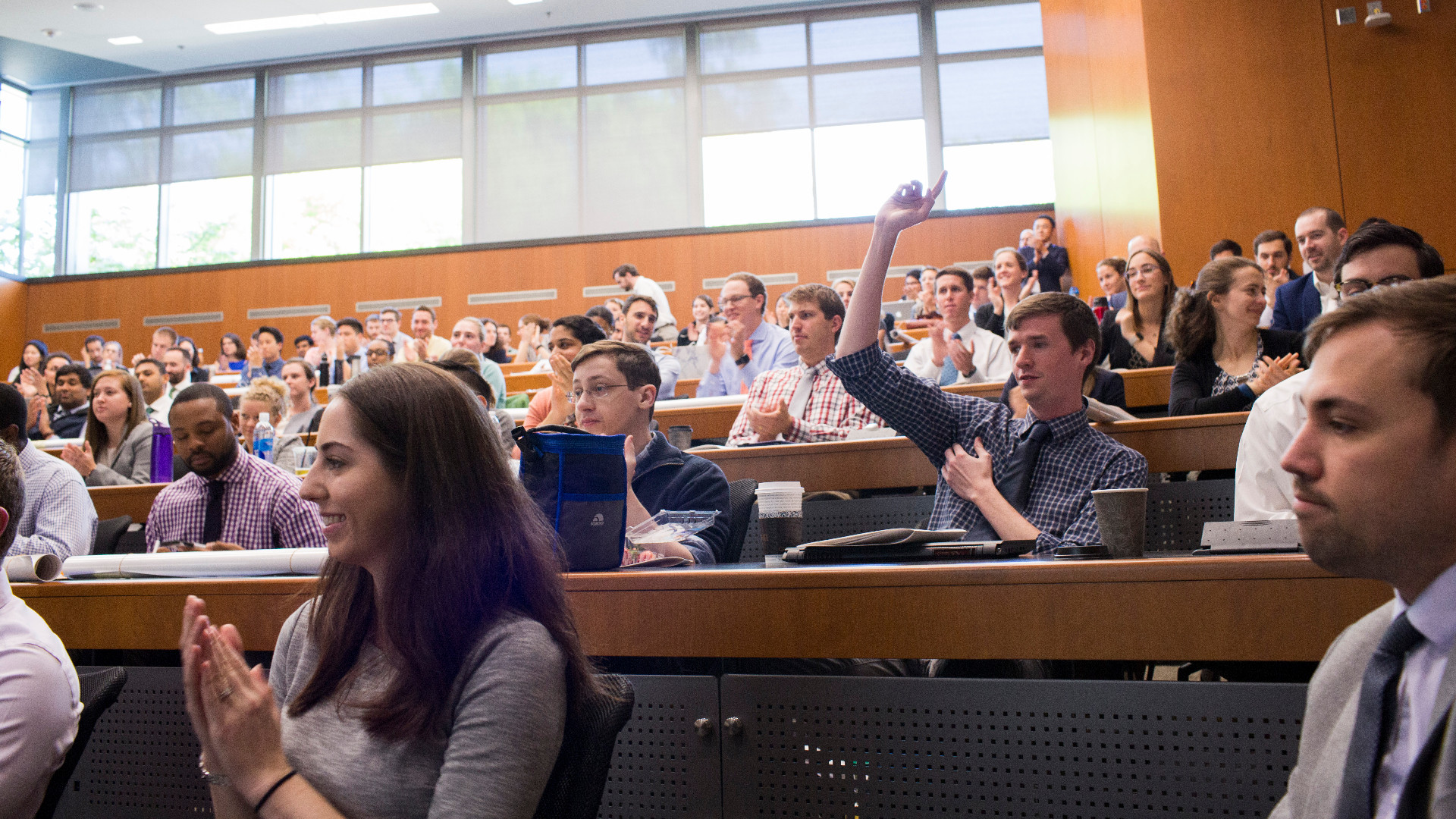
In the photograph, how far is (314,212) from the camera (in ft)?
42.7

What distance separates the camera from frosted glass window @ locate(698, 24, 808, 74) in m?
12.4

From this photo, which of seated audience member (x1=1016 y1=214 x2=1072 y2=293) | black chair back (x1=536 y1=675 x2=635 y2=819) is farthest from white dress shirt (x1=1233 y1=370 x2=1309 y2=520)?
seated audience member (x1=1016 y1=214 x2=1072 y2=293)

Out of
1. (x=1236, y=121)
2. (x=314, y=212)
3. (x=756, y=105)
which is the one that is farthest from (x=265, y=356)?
(x=1236, y=121)

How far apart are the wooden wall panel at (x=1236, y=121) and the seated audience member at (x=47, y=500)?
19.6 ft

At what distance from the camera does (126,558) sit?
2016 mm

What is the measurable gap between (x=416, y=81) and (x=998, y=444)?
40.0ft

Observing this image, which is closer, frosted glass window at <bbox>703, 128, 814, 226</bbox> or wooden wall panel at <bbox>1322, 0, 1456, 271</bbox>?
wooden wall panel at <bbox>1322, 0, 1456, 271</bbox>

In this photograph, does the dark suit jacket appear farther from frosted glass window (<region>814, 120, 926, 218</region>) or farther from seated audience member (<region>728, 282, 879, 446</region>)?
frosted glass window (<region>814, 120, 926, 218</region>)

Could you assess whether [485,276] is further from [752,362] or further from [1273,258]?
[1273,258]

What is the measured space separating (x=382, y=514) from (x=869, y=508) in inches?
75.8

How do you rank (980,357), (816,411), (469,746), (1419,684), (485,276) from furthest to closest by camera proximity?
(485,276) < (980,357) < (816,411) < (469,746) < (1419,684)

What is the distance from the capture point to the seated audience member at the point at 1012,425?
→ 2.30 metres

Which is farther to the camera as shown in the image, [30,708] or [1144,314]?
[1144,314]

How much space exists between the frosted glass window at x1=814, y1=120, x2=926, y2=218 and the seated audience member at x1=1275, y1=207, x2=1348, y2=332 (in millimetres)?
7404
